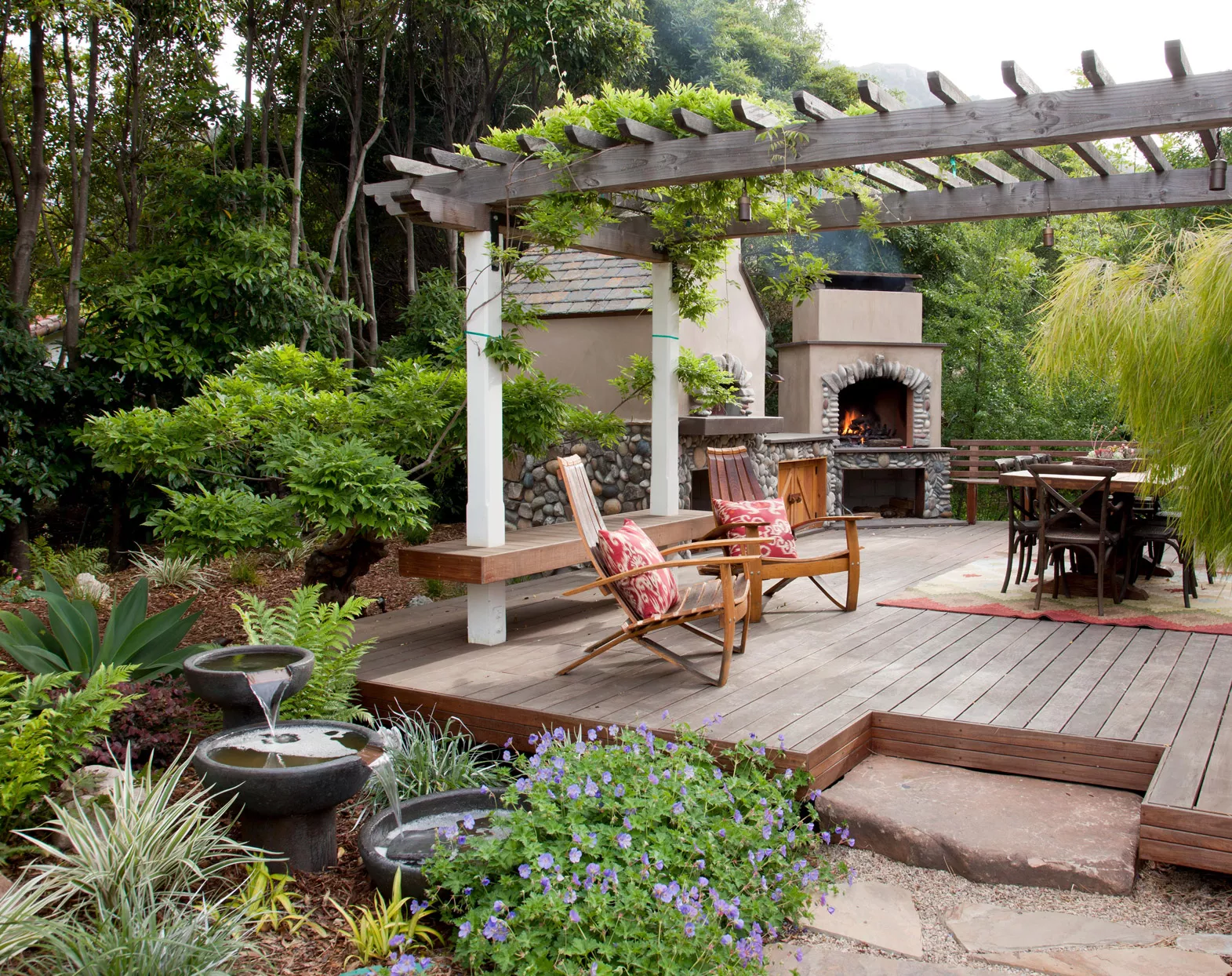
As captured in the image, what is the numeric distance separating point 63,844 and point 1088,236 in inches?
612

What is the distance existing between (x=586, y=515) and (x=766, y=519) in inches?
54.4

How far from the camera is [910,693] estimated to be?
4074 millimetres

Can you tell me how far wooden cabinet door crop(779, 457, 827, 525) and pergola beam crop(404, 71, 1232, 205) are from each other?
5386 mm

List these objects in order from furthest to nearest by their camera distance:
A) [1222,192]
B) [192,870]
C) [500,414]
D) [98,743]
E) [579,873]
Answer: [500,414]
[1222,192]
[98,743]
[192,870]
[579,873]

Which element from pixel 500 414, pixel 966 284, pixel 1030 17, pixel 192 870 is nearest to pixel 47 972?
pixel 192 870

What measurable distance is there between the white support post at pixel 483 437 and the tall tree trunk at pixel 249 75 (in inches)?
235

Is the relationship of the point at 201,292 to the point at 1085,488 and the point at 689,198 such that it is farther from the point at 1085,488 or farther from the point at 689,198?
the point at 1085,488

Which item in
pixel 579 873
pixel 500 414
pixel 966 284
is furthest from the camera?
pixel 966 284

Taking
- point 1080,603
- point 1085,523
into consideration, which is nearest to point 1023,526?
point 1085,523

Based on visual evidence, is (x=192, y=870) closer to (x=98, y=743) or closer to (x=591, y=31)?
(x=98, y=743)

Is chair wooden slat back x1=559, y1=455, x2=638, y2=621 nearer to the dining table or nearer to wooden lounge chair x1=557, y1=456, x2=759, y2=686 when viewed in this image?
wooden lounge chair x1=557, y1=456, x2=759, y2=686

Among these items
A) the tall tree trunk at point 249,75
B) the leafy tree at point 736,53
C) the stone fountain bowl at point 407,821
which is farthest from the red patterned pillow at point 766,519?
the leafy tree at point 736,53

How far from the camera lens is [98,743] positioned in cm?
336

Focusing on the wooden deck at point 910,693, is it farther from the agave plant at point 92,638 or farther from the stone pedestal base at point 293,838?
the stone pedestal base at point 293,838
